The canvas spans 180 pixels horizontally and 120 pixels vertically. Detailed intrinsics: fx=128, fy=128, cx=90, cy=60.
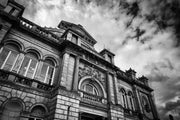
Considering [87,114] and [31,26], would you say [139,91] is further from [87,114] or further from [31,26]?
[31,26]

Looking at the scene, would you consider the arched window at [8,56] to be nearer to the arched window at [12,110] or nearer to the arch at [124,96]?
the arched window at [12,110]

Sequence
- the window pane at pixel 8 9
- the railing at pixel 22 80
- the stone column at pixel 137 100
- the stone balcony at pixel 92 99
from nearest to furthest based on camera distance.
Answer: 1. the railing at pixel 22 80
2. the window pane at pixel 8 9
3. the stone balcony at pixel 92 99
4. the stone column at pixel 137 100

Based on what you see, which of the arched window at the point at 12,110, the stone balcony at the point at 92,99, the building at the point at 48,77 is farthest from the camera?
the stone balcony at the point at 92,99

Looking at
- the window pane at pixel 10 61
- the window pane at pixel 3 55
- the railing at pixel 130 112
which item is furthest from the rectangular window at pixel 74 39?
the railing at pixel 130 112

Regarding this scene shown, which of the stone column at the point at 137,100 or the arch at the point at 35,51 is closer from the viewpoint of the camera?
the arch at the point at 35,51

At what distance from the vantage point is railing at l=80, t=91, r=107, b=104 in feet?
36.7

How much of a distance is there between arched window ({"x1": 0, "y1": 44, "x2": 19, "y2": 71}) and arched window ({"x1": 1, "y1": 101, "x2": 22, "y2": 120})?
2.50 m

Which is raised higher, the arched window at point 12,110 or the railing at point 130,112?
the railing at point 130,112

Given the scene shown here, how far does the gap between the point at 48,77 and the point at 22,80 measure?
2.20 metres

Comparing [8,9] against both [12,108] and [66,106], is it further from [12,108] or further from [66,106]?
[66,106]

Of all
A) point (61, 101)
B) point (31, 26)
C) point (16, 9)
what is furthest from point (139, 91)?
point (16, 9)

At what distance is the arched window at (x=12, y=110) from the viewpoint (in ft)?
25.5

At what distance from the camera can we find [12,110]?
8.08m

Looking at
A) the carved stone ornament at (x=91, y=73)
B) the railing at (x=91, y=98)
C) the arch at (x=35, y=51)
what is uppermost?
the arch at (x=35, y=51)
